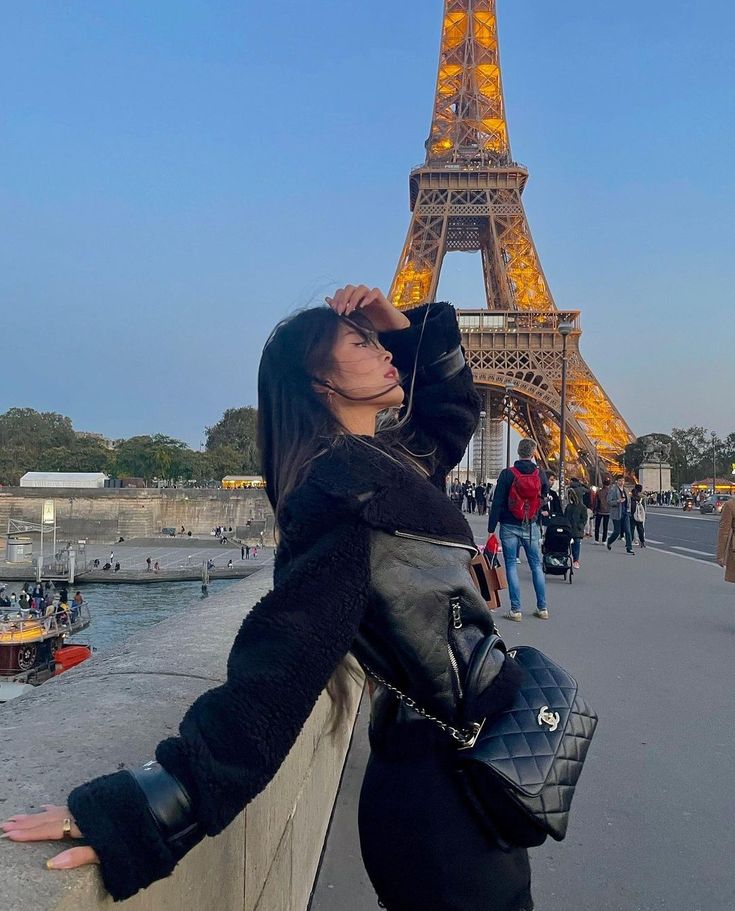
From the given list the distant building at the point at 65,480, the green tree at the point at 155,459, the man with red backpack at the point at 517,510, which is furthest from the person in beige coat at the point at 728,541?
the green tree at the point at 155,459

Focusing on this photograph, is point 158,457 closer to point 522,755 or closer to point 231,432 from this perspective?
point 231,432

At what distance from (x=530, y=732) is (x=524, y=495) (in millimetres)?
5669

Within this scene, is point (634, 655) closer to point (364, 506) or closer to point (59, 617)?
point (364, 506)

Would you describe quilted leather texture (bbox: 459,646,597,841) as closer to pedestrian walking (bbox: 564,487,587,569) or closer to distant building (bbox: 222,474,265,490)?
pedestrian walking (bbox: 564,487,587,569)

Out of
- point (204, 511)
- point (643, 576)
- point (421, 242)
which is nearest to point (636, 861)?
point (643, 576)

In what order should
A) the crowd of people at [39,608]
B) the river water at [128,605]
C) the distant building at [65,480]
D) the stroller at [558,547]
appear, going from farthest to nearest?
the distant building at [65,480], the river water at [128,605], the crowd of people at [39,608], the stroller at [558,547]

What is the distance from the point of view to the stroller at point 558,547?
328 inches

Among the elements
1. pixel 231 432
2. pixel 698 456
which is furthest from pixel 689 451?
pixel 231 432

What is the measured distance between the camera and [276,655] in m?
1.02

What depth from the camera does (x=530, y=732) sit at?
1158 mm

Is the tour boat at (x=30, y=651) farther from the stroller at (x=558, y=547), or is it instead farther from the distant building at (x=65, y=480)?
the distant building at (x=65, y=480)

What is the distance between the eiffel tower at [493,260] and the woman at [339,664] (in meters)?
32.0

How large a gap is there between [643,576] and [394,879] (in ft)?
27.2

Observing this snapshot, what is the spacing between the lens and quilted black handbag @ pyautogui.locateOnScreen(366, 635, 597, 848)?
110 cm
